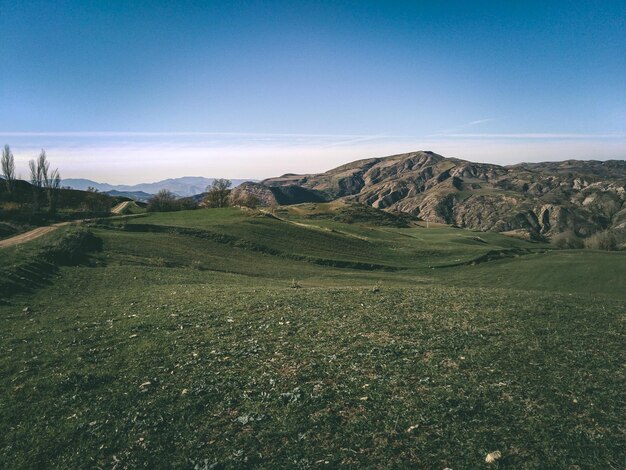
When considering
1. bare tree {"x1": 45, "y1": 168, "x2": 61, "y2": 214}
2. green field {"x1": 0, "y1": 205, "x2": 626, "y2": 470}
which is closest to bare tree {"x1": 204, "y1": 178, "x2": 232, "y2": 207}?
bare tree {"x1": 45, "y1": 168, "x2": 61, "y2": 214}

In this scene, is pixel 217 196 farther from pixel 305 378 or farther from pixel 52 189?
pixel 305 378

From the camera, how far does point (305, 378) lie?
510 inches

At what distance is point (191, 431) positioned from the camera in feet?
34.1

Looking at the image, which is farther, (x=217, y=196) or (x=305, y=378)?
(x=217, y=196)

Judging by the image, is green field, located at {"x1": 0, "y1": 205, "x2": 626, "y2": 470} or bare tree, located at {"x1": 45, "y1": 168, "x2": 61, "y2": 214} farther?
bare tree, located at {"x1": 45, "y1": 168, "x2": 61, "y2": 214}

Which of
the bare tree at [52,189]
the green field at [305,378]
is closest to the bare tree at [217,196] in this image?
the bare tree at [52,189]

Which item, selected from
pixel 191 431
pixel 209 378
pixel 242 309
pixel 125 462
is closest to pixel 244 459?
pixel 191 431

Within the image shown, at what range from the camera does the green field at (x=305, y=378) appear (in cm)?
959

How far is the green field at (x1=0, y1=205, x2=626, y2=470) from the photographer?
31.4 ft

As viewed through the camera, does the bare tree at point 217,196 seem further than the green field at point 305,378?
Yes

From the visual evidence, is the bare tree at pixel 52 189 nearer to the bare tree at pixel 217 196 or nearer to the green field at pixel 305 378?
the bare tree at pixel 217 196

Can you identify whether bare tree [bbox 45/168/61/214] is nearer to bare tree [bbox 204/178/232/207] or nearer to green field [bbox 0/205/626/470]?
bare tree [bbox 204/178/232/207]

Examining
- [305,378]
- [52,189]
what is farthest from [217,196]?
[305,378]

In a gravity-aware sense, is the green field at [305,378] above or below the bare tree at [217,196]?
below
